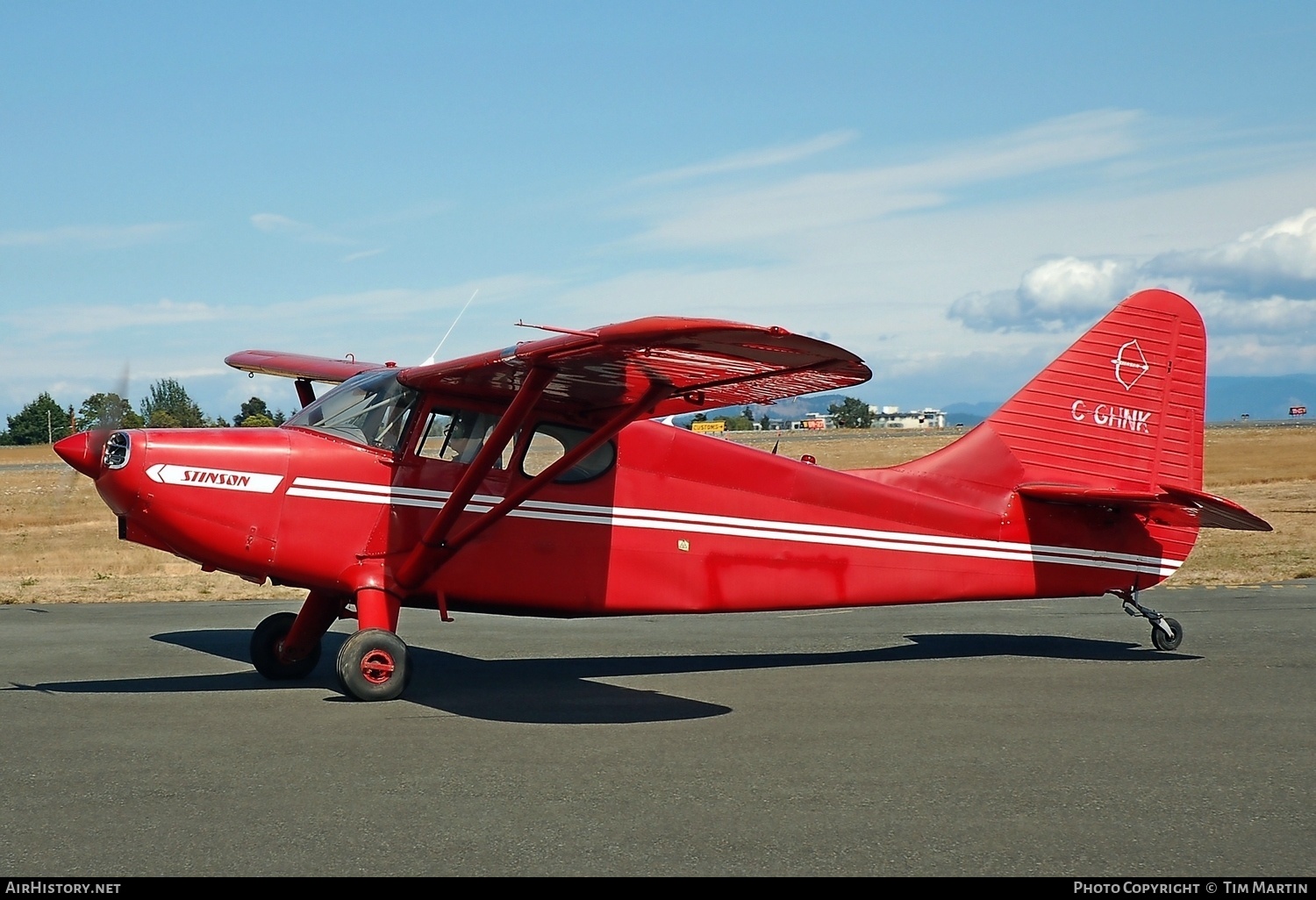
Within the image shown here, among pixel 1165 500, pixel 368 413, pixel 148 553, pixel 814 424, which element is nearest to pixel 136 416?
pixel 368 413

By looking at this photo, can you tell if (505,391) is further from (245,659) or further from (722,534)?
(245,659)

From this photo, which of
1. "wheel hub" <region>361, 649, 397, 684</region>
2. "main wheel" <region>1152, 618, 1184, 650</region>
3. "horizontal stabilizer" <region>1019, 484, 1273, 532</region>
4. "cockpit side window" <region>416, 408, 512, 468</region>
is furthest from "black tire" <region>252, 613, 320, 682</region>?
"main wheel" <region>1152, 618, 1184, 650</region>

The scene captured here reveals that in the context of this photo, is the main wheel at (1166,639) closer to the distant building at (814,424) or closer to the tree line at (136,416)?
the tree line at (136,416)

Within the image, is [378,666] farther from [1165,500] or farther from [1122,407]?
[1122,407]

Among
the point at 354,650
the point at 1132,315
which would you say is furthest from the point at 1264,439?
the point at 354,650

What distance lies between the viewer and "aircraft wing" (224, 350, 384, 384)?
12914 millimetres

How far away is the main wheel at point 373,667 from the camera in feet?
30.1

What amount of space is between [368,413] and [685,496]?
2816mm

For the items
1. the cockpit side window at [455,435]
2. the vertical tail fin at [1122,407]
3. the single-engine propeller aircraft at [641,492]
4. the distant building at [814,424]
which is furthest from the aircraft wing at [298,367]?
the distant building at [814,424]

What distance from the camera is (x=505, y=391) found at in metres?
10.1

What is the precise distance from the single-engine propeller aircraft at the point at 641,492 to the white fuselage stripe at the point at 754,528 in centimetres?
2

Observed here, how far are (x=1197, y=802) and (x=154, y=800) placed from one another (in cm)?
521

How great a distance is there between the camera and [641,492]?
10.8 meters

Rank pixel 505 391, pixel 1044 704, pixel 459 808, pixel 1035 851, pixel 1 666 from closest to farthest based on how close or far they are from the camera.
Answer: pixel 1035 851 → pixel 459 808 → pixel 1044 704 → pixel 505 391 → pixel 1 666
